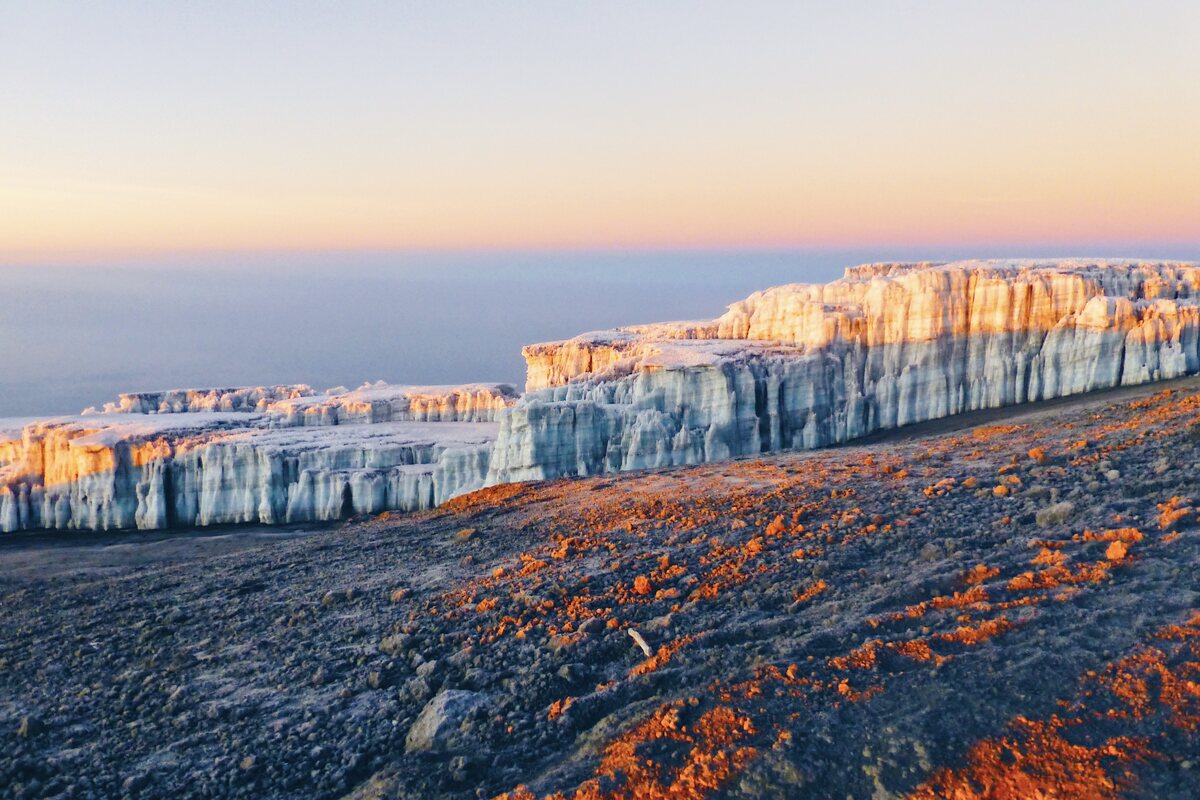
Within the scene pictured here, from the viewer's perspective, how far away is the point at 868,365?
42469mm

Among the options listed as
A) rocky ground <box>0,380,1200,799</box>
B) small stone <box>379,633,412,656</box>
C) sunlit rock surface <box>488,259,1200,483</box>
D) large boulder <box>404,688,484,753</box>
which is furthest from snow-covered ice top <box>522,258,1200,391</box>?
large boulder <box>404,688,484,753</box>

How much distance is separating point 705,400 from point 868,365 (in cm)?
1031

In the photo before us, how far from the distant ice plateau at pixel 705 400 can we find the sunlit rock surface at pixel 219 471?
3.8 inches

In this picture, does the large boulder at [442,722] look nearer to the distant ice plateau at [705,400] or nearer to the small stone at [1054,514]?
the small stone at [1054,514]

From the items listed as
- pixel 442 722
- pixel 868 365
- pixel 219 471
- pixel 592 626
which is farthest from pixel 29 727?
pixel 868 365

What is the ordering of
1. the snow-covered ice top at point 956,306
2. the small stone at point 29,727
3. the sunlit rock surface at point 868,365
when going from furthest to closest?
1. the snow-covered ice top at point 956,306
2. the sunlit rock surface at point 868,365
3. the small stone at point 29,727

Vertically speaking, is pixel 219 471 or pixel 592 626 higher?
pixel 592 626

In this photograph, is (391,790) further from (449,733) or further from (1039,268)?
(1039,268)

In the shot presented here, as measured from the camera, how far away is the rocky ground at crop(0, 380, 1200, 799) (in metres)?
6.62

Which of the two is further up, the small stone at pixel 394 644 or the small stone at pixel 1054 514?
the small stone at pixel 1054 514

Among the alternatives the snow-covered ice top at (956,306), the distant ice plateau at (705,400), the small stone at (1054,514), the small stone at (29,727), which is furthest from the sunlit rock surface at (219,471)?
the small stone at (1054,514)

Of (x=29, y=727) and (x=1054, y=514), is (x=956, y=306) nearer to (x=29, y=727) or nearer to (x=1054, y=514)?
(x=1054, y=514)

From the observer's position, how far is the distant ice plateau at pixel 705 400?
37.8 meters

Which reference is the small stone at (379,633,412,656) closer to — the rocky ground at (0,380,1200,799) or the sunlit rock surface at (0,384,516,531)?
the rocky ground at (0,380,1200,799)
